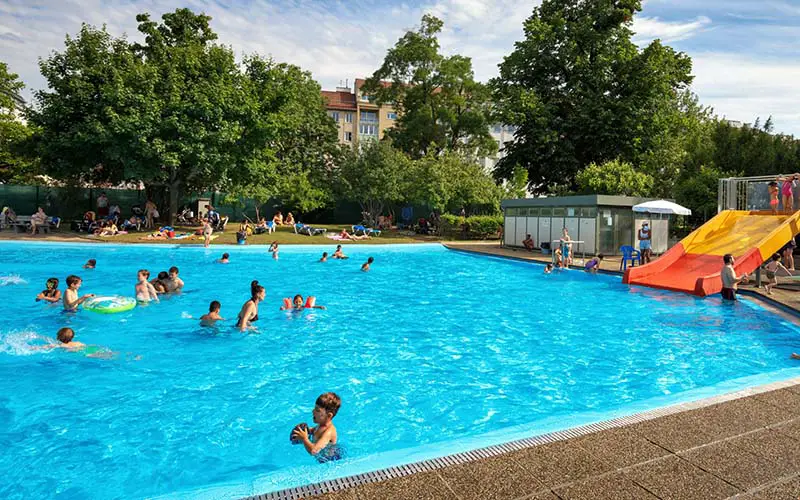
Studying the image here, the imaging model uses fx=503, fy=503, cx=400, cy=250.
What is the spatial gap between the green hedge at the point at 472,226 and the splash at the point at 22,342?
1029 inches

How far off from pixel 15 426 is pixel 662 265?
17.3 m

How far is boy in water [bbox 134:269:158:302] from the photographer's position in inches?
484

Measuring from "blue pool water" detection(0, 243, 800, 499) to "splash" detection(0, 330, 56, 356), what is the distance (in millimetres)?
53

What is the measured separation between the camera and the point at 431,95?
47.6 metres

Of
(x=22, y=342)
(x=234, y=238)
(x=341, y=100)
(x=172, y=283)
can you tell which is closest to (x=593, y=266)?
(x=172, y=283)

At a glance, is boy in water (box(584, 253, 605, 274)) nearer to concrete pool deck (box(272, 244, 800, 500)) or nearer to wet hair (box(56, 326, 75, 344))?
concrete pool deck (box(272, 244, 800, 500))

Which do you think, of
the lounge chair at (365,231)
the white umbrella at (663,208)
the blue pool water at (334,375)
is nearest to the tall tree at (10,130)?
the lounge chair at (365,231)

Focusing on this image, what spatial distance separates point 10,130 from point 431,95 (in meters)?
33.5

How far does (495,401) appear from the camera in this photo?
696 centimetres

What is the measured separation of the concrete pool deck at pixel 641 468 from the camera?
3471 millimetres

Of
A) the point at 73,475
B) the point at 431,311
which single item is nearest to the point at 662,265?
the point at 431,311

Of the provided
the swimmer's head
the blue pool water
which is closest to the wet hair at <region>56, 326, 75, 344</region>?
the blue pool water

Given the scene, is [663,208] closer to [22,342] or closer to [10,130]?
[22,342]

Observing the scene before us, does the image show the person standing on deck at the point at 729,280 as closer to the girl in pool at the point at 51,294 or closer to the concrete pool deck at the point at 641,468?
the concrete pool deck at the point at 641,468
